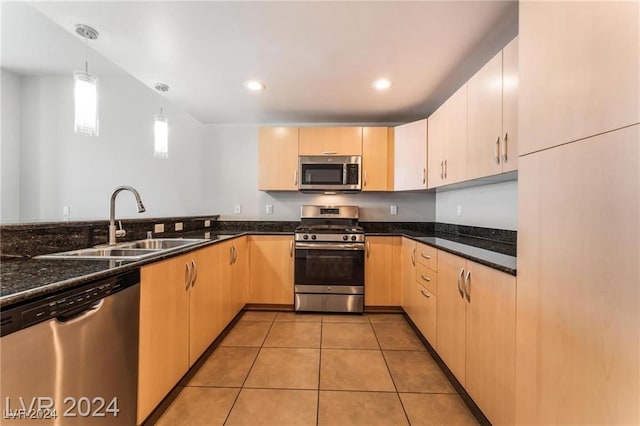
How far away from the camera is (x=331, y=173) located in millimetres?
2949

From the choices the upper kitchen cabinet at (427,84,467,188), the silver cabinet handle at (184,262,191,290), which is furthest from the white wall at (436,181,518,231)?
the silver cabinet handle at (184,262,191,290)

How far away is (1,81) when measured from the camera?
2.98 meters

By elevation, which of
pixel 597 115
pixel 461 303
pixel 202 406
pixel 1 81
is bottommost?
pixel 202 406

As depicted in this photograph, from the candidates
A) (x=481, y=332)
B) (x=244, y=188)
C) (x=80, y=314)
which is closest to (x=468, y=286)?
(x=481, y=332)

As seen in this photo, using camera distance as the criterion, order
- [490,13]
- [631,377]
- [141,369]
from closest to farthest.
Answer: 1. [631,377]
2. [141,369]
3. [490,13]

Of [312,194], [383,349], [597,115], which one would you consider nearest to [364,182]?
[312,194]

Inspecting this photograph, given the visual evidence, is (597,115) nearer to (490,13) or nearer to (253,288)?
(490,13)

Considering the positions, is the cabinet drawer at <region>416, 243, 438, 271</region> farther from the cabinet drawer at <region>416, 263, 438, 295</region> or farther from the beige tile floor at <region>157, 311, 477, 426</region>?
the beige tile floor at <region>157, 311, 477, 426</region>

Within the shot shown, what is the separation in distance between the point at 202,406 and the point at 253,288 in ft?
4.59

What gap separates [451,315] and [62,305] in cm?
194

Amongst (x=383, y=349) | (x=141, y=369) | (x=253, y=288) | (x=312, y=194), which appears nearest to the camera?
(x=141, y=369)

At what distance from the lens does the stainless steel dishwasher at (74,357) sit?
2.45ft

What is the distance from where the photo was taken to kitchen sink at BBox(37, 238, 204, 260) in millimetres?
1279

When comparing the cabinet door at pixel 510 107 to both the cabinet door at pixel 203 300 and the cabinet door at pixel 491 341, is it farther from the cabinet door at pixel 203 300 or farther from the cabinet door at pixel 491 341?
the cabinet door at pixel 203 300
